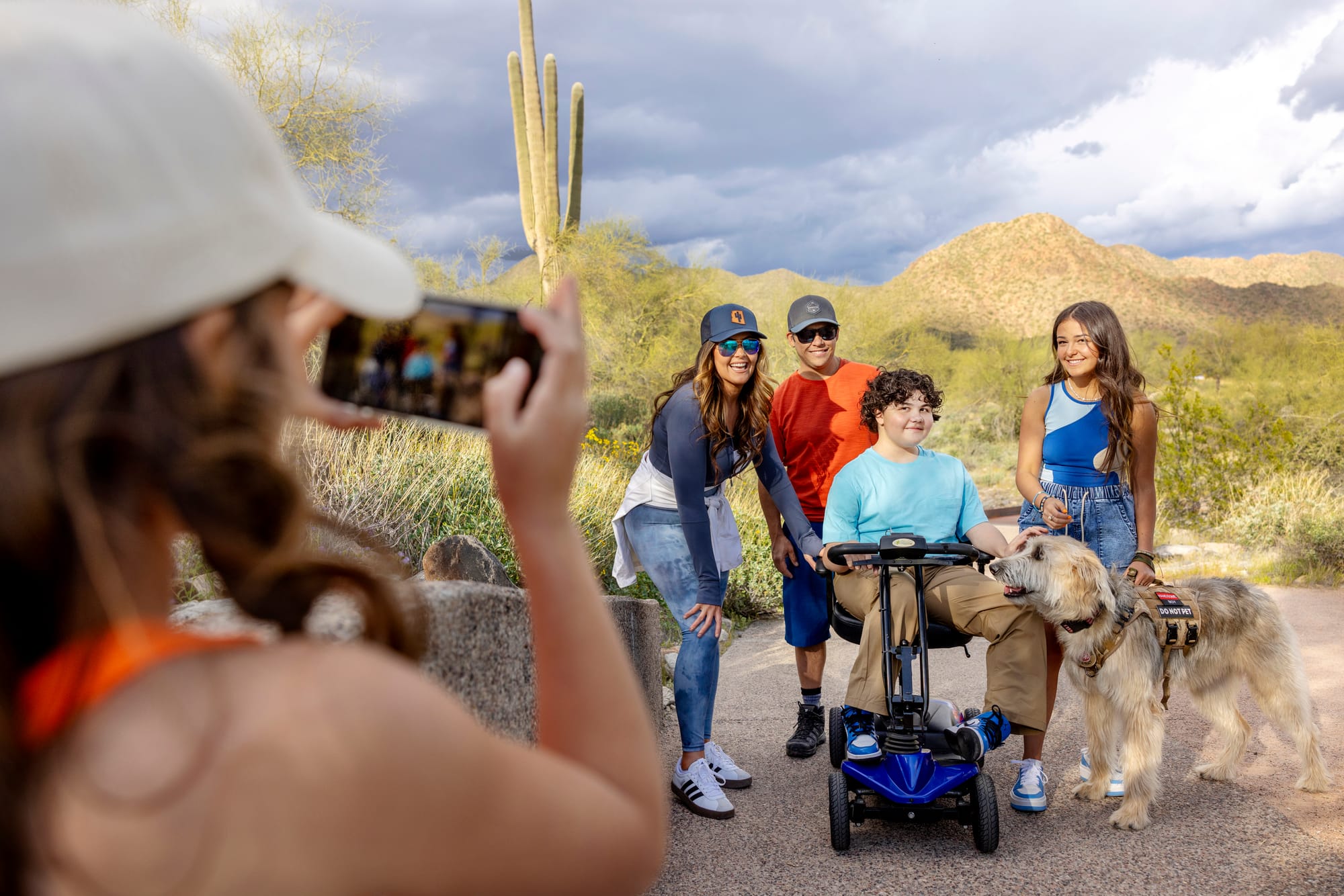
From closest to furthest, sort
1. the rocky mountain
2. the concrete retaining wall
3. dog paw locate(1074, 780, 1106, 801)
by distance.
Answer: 1. the concrete retaining wall
2. dog paw locate(1074, 780, 1106, 801)
3. the rocky mountain

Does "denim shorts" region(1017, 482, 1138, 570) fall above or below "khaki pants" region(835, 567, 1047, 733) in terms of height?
above

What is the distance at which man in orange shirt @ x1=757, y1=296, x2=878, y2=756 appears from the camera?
5.12 meters

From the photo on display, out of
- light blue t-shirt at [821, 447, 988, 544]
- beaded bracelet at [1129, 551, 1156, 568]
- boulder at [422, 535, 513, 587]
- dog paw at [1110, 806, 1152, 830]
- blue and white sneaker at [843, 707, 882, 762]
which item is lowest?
dog paw at [1110, 806, 1152, 830]

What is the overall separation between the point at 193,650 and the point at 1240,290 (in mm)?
77060

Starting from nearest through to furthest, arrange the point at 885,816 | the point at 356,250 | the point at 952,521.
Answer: the point at 356,250
the point at 885,816
the point at 952,521

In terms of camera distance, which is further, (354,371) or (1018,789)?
(1018,789)

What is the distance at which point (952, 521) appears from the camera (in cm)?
455

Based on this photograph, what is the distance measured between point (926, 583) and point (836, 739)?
947 millimetres

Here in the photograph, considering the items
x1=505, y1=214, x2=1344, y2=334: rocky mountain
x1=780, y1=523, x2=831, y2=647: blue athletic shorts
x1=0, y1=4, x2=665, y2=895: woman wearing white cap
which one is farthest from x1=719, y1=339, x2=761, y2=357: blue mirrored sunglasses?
x1=505, y1=214, x2=1344, y2=334: rocky mountain

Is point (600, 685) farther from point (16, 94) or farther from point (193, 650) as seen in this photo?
point (16, 94)

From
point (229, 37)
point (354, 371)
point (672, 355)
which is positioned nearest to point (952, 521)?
point (354, 371)

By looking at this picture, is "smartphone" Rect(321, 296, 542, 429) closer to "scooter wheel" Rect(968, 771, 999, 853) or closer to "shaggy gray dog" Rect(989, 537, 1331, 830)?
"scooter wheel" Rect(968, 771, 999, 853)

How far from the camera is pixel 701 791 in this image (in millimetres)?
4277

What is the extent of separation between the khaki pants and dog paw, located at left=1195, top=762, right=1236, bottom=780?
1143mm
